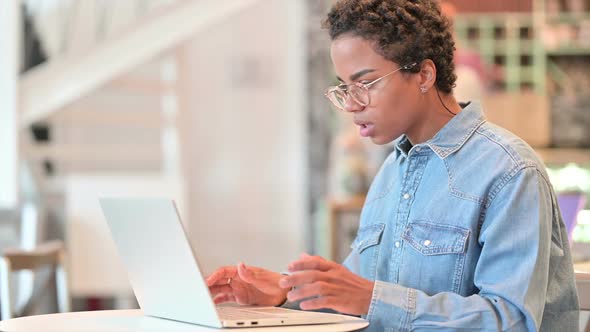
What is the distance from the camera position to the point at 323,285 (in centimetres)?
140

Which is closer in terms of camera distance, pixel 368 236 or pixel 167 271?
pixel 167 271

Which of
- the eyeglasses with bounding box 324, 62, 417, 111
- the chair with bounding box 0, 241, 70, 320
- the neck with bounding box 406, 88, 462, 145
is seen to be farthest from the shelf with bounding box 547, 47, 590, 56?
the eyeglasses with bounding box 324, 62, 417, 111

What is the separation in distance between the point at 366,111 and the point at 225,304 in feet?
1.38

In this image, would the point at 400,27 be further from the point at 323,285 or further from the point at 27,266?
the point at 27,266

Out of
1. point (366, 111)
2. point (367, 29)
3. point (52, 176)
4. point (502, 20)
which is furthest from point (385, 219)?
point (502, 20)

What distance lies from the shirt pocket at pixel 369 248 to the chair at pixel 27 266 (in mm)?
1347

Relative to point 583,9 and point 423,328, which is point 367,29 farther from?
point 583,9

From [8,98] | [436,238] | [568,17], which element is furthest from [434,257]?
[568,17]

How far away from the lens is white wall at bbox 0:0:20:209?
4555 millimetres

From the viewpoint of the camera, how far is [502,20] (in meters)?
6.71

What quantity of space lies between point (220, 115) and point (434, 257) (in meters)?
5.52

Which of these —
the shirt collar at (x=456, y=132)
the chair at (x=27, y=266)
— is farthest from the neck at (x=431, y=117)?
the chair at (x=27, y=266)

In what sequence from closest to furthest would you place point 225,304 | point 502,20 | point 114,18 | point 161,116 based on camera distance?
point 225,304 → point 114,18 → point 161,116 → point 502,20

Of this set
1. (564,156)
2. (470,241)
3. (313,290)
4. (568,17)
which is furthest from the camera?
(568,17)
